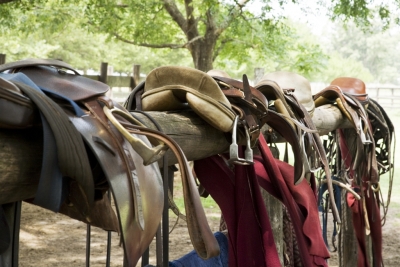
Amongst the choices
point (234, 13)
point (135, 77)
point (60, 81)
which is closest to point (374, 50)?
point (135, 77)

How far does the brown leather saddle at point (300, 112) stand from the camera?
160 cm

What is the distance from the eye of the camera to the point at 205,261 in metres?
1.40

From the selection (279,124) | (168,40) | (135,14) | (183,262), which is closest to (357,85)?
(279,124)

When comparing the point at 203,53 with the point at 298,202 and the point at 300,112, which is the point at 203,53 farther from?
the point at 298,202

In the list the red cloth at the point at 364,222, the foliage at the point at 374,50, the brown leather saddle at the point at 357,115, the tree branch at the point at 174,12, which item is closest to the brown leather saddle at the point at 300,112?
the brown leather saddle at the point at 357,115

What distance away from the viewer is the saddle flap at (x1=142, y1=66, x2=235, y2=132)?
119 centimetres

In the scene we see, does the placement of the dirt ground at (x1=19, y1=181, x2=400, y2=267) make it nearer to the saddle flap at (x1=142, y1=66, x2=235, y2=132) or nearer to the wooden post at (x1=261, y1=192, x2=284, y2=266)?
the wooden post at (x1=261, y1=192, x2=284, y2=266)

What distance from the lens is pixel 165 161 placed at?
100 cm

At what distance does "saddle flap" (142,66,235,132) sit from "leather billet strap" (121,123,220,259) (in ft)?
1.21

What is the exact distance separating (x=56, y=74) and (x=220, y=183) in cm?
63

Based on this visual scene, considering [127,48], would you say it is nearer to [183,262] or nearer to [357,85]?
[357,85]

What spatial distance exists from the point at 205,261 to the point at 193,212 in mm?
617

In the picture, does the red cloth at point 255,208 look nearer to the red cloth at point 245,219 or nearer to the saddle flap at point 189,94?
the red cloth at point 245,219

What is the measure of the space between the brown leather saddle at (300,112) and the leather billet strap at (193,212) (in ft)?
2.31
